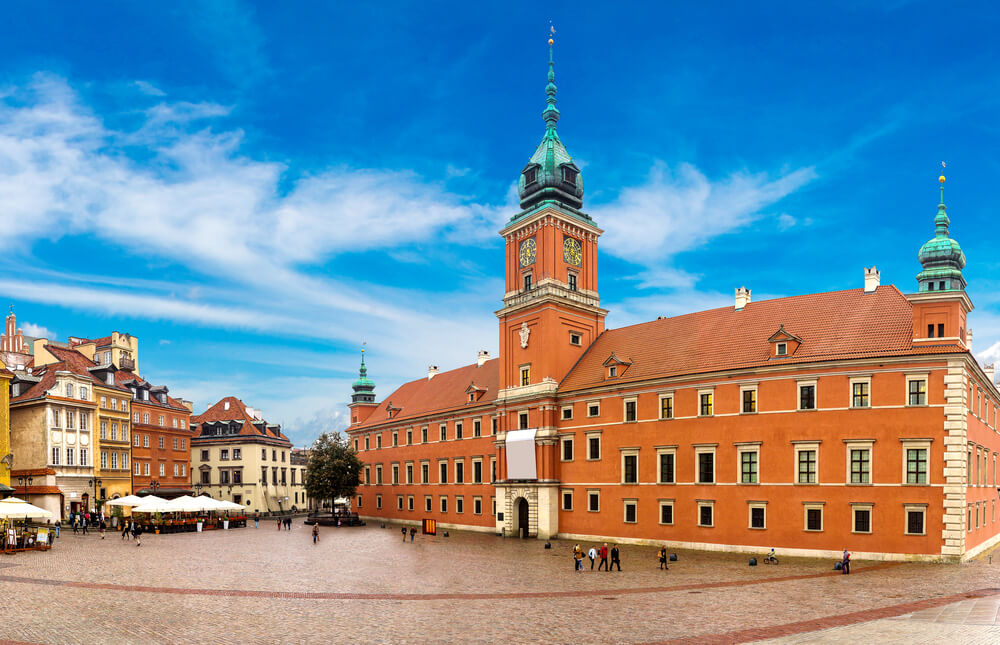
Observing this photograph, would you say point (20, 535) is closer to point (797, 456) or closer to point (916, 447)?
point (797, 456)

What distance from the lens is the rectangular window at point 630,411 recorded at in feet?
170

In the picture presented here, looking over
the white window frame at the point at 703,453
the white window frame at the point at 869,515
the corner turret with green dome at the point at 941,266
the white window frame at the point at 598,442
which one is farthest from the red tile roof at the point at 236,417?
the corner turret with green dome at the point at 941,266

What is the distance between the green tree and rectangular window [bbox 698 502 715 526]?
142 feet

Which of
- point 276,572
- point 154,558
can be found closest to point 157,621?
point 276,572

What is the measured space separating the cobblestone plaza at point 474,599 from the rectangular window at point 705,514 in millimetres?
3205

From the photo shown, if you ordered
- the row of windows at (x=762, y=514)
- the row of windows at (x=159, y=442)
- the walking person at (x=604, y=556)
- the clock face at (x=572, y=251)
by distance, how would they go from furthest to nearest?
1. the row of windows at (x=159, y=442)
2. the clock face at (x=572, y=251)
3. the row of windows at (x=762, y=514)
4. the walking person at (x=604, y=556)

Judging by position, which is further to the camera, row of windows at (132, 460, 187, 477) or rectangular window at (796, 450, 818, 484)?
row of windows at (132, 460, 187, 477)

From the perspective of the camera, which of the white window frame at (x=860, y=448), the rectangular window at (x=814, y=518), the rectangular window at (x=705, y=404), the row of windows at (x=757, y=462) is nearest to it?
the row of windows at (x=757, y=462)

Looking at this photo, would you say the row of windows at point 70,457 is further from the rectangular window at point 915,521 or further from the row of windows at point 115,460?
the rectangular window at point 915,521

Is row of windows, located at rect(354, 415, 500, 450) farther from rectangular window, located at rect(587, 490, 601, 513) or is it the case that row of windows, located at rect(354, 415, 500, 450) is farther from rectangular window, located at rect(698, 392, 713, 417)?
rectangular window, located at rect(698, 392, 713, 417)

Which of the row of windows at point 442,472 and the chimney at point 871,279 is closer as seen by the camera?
the chimney at point 871,279

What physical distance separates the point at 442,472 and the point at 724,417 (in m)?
34.3

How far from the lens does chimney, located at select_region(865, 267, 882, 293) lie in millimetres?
45625

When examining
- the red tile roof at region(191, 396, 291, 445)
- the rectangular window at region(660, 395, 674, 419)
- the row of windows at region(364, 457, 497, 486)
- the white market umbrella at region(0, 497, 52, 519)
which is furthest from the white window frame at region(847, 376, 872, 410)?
the red tile roof at region(191, 396, 291, 445)
